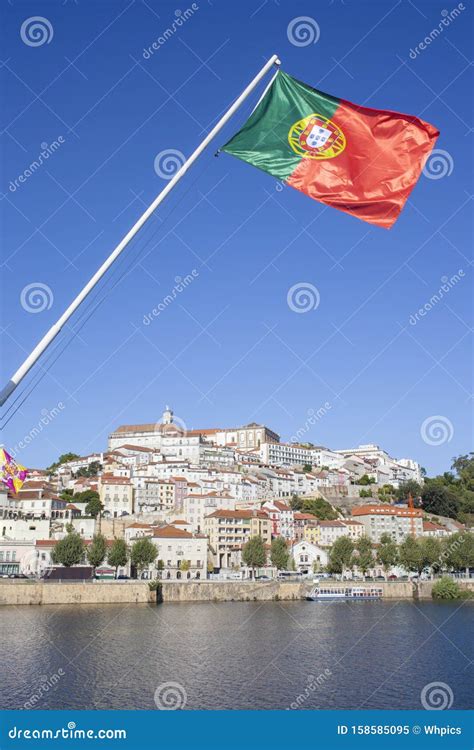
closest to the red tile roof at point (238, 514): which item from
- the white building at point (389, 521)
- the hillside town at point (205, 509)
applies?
the hillside town at point (205, 509)

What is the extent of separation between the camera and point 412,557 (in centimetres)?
5553

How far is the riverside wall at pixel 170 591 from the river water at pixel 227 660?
3.69 meters

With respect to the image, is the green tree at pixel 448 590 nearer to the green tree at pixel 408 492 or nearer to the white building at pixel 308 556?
the white building at pixel 308 556

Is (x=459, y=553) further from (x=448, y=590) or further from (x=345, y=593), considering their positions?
(x=345, y=593)

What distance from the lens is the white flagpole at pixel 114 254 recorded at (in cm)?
625

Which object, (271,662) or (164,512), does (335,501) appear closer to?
(164,512)

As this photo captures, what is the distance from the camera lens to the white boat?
164ft

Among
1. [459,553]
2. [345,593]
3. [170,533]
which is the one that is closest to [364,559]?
[345,593]

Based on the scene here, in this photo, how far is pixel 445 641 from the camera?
26.5 metres

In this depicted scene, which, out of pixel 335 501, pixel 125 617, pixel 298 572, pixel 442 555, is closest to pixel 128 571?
pixel 298 572

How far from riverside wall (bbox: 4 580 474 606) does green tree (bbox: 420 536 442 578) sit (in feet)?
10.8

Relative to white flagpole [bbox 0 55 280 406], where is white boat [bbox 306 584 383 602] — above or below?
below

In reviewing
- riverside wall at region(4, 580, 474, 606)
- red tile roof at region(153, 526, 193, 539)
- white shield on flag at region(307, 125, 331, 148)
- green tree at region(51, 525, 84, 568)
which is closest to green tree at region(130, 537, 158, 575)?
green tree at region(51, 525, 84, 568)

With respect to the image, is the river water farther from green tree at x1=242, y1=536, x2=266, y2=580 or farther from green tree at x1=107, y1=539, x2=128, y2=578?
green tree at x1=242, y1=536, x2=266, y2=580
